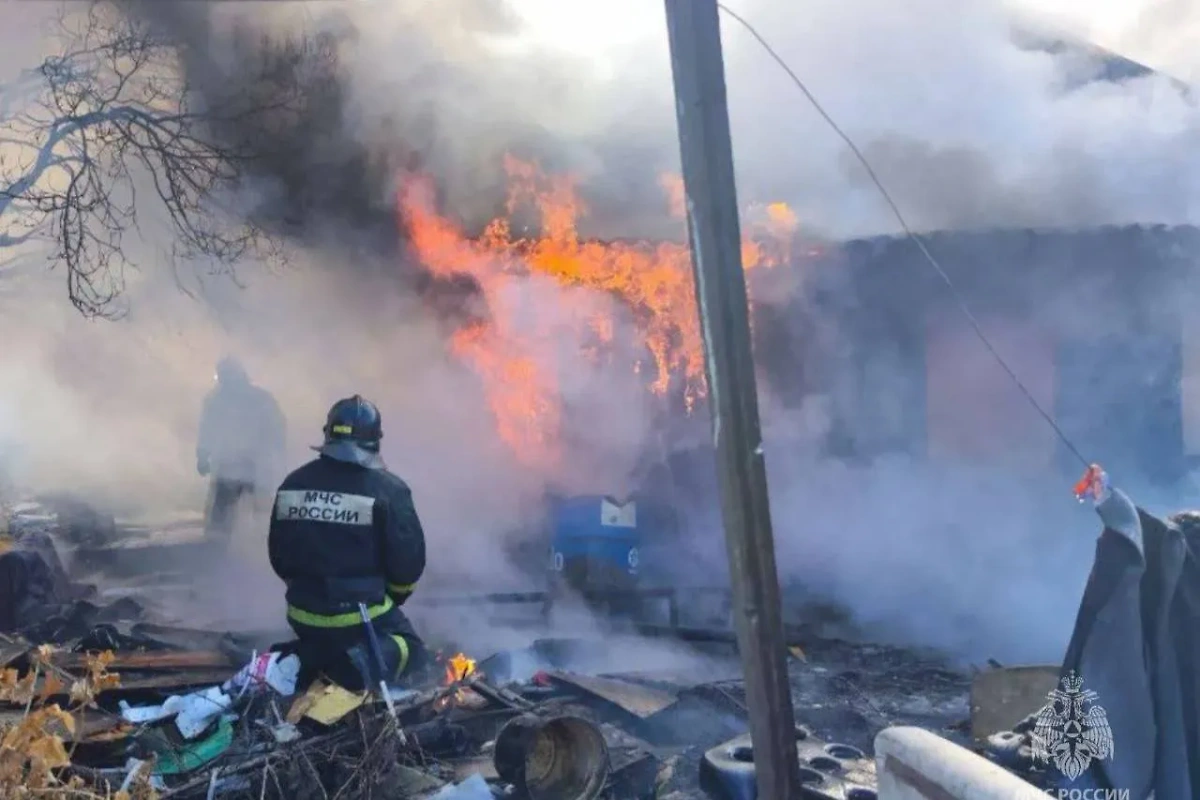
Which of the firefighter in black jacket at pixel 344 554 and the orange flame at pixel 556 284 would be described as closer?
the firefighter in black jacket at pixel 344 554

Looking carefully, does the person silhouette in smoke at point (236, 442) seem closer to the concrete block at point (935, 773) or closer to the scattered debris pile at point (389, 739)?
the scattered debris pile at point (389, 739)

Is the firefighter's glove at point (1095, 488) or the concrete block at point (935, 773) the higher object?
the firefighter's glove at point (1095, 488)

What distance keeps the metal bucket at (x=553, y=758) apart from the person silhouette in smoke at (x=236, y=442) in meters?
6.28

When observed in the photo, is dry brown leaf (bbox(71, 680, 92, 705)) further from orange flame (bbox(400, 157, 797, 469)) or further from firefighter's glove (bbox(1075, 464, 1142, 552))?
orange flame (bbox(400, 157, 797, 469))

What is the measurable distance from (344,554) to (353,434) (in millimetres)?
590

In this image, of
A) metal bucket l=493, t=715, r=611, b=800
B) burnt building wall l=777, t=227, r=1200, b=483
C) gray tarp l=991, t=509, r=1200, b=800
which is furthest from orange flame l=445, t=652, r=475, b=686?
burnt building wall l=777, t=227, r=1200, b=483

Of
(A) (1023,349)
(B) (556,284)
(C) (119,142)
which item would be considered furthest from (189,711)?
(A) (1023,349)

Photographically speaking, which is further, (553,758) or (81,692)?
(553,758)

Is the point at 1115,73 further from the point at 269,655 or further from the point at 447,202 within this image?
the point at 269,655

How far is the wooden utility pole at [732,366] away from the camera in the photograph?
2963mm

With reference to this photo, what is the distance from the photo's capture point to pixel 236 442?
9.71 meters

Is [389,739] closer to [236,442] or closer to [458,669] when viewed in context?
[458,669]

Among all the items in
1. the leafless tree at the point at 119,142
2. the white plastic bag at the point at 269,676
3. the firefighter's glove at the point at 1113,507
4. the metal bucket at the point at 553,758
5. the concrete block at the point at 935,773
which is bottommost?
the metal bucket at the point at 553,758

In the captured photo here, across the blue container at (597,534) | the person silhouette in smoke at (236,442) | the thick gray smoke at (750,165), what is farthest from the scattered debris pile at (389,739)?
the person silhouette in smoke at (236,442)
